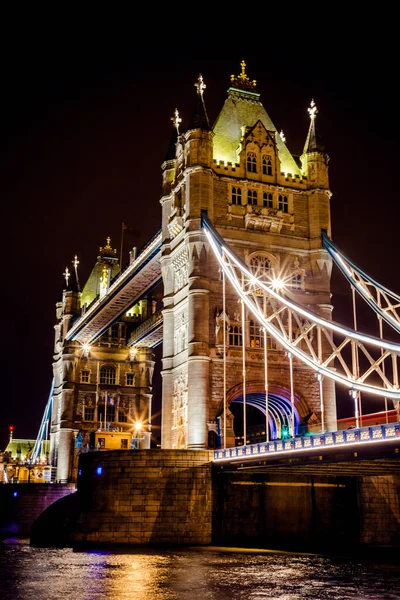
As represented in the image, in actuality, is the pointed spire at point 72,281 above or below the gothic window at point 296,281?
above

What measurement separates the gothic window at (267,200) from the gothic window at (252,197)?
1.85 ft

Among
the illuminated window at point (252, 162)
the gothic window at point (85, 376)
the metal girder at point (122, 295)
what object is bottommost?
the gothic window at point (85, 376)

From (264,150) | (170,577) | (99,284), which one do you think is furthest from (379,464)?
(99,284)

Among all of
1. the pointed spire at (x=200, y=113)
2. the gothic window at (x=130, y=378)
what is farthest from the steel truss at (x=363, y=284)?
the gothic window at (x=130, y=378)

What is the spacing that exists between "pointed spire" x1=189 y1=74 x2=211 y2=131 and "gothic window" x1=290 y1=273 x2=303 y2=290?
9.18m

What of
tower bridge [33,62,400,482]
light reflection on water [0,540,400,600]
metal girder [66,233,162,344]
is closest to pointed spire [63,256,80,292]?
metal girder [66,233,162,344]

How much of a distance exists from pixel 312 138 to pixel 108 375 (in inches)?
1286

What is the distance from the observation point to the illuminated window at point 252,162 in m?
40.7

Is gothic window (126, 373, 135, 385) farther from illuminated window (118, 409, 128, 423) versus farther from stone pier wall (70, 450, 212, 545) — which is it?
stone pier wall (70, 450, 212, 545)

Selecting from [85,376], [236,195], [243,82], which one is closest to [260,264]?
[236,195]

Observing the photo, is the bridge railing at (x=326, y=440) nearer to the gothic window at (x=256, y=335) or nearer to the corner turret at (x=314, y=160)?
the gothic window at (x=256, y=335)

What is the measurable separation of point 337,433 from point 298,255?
1698cm

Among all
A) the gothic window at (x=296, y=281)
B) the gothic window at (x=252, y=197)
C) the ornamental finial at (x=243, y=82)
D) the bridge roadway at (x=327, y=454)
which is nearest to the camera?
the bridge roadway at (x=327, y=454)

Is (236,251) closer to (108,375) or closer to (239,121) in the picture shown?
(239,121)
